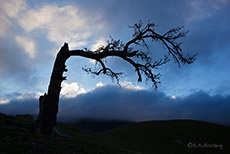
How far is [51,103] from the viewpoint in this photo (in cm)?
1217

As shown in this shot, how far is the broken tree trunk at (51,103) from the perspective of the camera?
11.9 meters

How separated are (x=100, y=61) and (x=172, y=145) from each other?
93.6ft

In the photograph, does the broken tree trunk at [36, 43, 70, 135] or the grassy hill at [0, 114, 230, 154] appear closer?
the grassy hill at [0, 114, 230, 154]

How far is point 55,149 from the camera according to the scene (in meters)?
8.66

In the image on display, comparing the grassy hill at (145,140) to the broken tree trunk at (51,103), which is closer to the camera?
the grassy hill at (145,140)

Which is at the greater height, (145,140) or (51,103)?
(51,103)

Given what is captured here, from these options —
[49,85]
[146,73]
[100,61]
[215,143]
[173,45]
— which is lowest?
[215,143]

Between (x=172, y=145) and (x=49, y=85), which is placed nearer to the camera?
(x=49, y=85)

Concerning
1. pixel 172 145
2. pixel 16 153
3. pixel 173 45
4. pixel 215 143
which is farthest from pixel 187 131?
pixel 16 153

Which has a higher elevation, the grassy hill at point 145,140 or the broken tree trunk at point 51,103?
the broken tree trunk at point 51,103

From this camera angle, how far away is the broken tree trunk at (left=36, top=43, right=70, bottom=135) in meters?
11.9

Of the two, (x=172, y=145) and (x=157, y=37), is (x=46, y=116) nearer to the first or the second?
(x=157, y=37)

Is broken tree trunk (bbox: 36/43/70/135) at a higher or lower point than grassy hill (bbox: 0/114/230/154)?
higher

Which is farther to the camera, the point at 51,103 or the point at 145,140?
the point at 145,140
